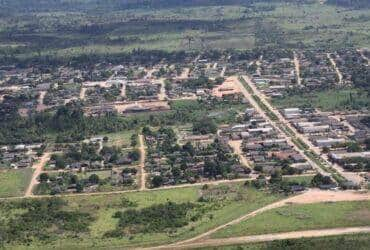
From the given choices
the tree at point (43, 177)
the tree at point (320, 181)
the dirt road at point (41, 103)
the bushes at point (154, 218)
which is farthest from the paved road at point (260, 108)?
the dirt road at point (41, 103)

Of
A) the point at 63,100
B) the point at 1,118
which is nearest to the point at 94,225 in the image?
the point at 1,118

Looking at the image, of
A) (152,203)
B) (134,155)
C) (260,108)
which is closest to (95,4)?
(260,108)

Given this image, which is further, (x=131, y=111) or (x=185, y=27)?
(x=185, y=27)

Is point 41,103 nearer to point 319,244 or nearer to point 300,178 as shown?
point 300,178

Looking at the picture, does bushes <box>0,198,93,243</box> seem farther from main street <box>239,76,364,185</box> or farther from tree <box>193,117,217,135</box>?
main street <box>239,76,364,185</box>

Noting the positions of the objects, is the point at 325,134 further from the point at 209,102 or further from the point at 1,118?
the point at 1,118

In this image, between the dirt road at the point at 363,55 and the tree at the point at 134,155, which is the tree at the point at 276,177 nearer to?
the tree at the point at 134,155

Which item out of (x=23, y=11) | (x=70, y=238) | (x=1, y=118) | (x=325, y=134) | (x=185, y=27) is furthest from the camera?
(x=23, y=11)
